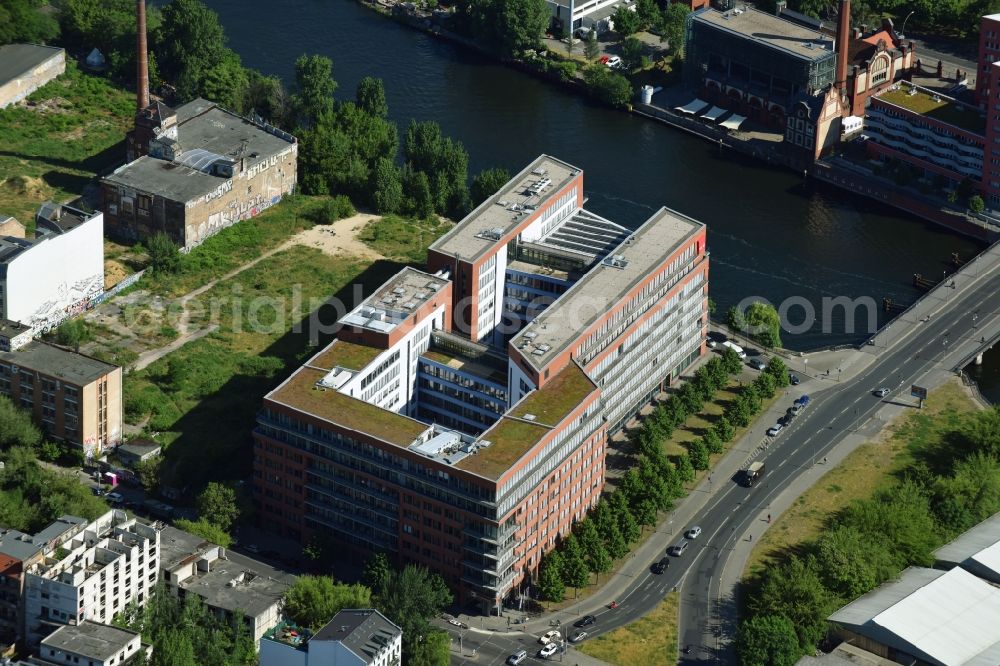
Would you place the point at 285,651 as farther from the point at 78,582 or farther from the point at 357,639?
the point at 78,582

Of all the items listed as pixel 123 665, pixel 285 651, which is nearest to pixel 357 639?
pixel 285 651

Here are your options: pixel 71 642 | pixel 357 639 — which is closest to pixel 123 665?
pixel 71 642

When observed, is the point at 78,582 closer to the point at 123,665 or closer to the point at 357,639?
the point at 123,665

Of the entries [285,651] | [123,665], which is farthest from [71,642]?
[285,651]

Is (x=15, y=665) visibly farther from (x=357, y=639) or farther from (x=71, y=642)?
(x=357, y=639)

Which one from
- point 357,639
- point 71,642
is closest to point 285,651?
point 357,639

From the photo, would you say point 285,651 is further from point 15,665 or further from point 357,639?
point 15,665
